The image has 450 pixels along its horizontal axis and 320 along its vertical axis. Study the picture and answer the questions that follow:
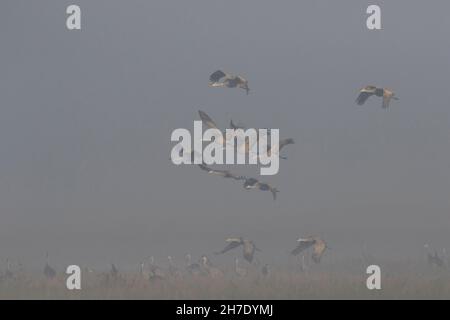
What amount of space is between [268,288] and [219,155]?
2.47 metres

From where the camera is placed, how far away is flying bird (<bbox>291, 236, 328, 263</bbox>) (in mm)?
14391

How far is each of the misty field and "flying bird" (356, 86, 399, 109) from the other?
312 centimetres

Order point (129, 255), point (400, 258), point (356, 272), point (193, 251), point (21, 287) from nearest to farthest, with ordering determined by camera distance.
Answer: point (21, 287)
point (356, 272)
point (400, 258)
point (129, 255)
point (193, 251)

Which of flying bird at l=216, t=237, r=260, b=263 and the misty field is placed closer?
the misty field

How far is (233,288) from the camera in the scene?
1434 cm

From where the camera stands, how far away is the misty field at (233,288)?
45.1ft

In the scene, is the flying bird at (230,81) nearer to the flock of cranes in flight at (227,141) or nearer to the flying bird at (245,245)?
the flock of cranes in flight at (227,141)

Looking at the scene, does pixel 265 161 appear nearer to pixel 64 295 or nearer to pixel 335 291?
pixel 335 291

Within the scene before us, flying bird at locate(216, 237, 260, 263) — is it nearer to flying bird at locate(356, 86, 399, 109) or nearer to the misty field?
the misty field

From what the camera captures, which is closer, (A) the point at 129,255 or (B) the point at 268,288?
(B) the point at 268,288

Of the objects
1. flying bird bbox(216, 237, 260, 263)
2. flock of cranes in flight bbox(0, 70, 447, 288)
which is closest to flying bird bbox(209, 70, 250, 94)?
flock of cranes in flight bbox(0, 70, 447, 288)

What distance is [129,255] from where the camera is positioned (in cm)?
2253

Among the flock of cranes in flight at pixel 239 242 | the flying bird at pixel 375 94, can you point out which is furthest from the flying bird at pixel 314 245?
the flying bird at pixel 375 94

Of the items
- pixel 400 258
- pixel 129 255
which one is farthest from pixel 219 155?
pixel 129 255
